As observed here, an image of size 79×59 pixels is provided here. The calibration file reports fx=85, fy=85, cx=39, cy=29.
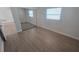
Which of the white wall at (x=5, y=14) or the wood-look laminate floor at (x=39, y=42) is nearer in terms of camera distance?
the white wall at (x=5, y=14)

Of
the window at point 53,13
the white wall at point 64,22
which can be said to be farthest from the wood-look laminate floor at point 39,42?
the window at point 53,13

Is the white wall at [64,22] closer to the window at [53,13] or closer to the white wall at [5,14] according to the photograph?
the window at [53,13]

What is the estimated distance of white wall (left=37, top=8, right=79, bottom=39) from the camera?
101 centimetres

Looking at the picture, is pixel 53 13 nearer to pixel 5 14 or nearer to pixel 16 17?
pixel 16 17

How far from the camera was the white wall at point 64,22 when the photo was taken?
1.01 meters

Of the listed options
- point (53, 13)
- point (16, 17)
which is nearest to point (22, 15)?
point (16, 17)

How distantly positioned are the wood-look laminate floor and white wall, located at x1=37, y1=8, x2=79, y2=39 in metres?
0.07

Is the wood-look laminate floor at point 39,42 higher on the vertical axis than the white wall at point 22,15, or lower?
lower

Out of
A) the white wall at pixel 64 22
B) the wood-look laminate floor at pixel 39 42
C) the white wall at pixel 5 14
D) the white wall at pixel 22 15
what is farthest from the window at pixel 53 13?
the white wall at pixel 5 14

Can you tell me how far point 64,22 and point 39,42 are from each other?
404 millimetres

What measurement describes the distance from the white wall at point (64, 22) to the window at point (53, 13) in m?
0.04
